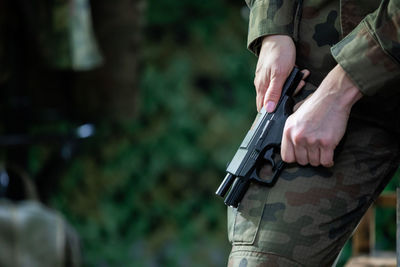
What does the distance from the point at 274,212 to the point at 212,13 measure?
2.03 metres

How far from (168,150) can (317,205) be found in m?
2.01

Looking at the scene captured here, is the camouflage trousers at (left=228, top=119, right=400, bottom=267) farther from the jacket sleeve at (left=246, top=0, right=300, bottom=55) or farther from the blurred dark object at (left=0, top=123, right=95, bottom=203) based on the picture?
the blurred dark object at (left=0, top=123, right=95, bottom=203)

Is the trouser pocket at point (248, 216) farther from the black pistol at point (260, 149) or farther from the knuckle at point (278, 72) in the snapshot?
the knuckle at point (278, 72)

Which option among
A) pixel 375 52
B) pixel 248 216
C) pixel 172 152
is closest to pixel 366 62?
pixel 375 52

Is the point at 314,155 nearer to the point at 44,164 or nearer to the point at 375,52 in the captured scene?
the point at 375,52

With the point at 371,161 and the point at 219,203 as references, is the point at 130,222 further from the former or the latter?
the point at 371,161

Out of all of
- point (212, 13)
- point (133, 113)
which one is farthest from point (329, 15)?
point (212, 13)

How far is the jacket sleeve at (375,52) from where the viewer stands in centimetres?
92

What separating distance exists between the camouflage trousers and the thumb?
0.35 feet

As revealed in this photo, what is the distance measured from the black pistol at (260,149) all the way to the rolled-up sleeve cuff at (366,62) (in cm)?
10

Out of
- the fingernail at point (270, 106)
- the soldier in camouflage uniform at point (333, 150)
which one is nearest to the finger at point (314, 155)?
the soldier in camouflage uniform at point (333, 150)

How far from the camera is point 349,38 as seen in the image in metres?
0.96

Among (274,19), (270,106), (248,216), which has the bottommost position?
(248,216)

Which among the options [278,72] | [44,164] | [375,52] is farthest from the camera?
[44,164]
